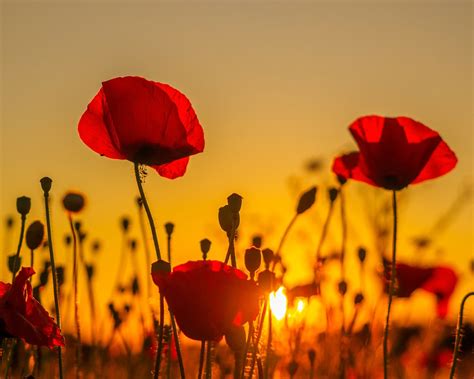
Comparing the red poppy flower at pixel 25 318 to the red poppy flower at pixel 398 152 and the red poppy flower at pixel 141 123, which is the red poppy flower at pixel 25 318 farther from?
the red poppy flower at pixel 398 152

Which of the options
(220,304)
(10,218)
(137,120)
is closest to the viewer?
(220,304)

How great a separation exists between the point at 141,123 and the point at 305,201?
535 mm

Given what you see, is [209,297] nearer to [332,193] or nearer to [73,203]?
[73,203]

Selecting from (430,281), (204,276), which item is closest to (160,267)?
(204,276)

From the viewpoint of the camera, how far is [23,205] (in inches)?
100

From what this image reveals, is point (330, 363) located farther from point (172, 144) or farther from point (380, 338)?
point (172, 144)

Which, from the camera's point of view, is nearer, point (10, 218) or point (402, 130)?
point (402, 130)

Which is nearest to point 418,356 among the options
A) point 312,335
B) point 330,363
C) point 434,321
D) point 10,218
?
point 434,321

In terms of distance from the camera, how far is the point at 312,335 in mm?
4410

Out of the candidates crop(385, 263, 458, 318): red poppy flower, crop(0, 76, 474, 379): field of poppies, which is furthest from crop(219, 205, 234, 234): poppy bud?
crop(385, 263, 458, 318): red poppy flower

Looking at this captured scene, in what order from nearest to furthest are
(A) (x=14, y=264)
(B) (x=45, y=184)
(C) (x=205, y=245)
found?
(B) (x=45, y=184) → (C) (x=205, y=245) → (A) (x=14, y=264)

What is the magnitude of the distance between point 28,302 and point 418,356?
4.46 m

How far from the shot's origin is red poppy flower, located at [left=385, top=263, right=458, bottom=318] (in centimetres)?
389

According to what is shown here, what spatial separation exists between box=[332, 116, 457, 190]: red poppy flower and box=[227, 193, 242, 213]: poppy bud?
89 centimetres
